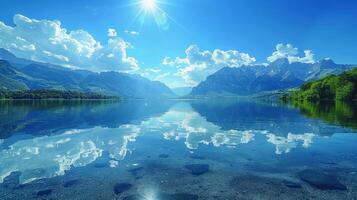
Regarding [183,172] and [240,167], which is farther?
[240,167]

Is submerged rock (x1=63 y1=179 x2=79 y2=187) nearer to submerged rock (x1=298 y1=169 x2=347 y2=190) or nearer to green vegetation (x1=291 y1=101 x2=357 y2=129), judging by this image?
submerged rock (x1=298 y1=169 x2=347 y2=190)

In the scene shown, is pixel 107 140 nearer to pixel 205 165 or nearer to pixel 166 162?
pixel 166 162

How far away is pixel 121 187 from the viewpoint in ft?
63.1

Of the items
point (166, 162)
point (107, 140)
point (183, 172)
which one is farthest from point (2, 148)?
point (183, 172)

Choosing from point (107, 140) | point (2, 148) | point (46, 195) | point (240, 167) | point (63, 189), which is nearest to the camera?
point (46, 195)

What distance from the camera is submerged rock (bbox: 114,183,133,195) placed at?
60.3ft

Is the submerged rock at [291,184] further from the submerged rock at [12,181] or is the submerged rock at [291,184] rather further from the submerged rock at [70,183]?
the submerged rock at [12,181]

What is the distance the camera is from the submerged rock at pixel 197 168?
915 inches

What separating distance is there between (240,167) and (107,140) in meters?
23.5

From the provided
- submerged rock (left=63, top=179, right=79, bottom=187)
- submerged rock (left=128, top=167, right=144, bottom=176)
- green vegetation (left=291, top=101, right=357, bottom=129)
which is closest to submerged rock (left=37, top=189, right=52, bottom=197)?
submerged rock (left=63, top=179, right=79, bottom=187)

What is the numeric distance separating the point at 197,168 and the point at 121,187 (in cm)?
844

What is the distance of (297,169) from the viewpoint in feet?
79.2

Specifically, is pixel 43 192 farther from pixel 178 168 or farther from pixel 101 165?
pixel 178 168

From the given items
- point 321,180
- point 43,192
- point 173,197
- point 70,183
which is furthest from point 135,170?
point 321,180
